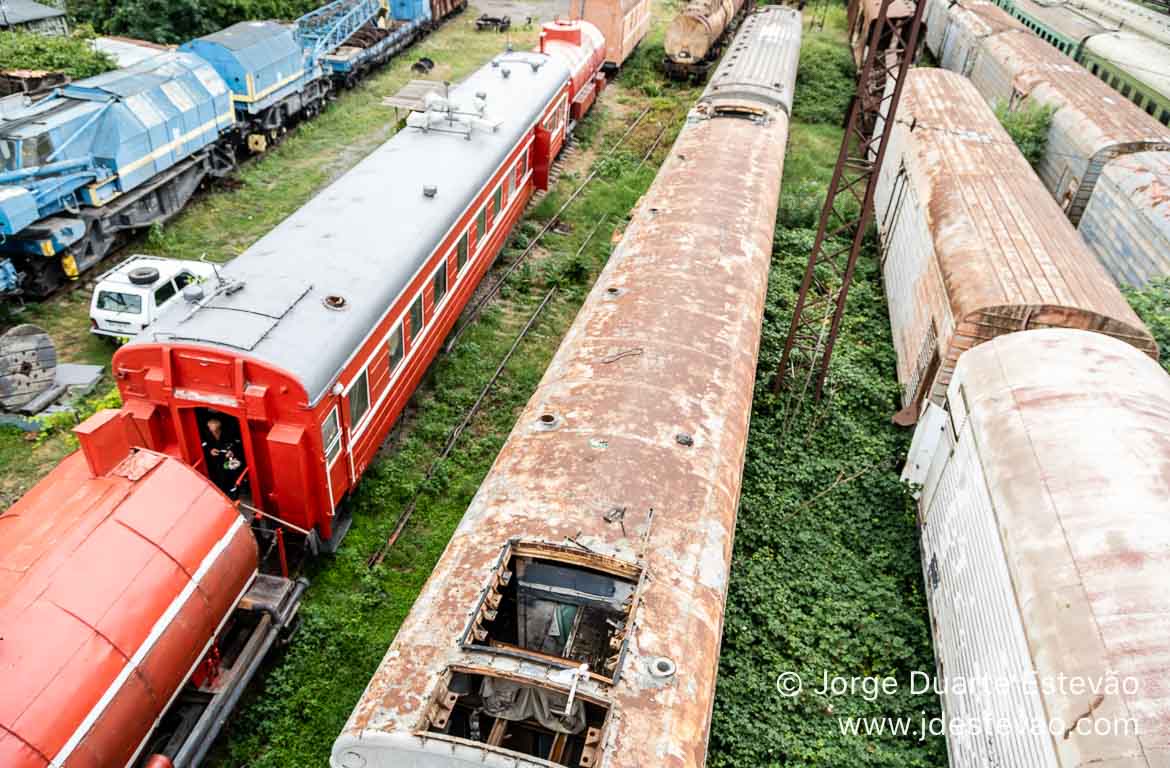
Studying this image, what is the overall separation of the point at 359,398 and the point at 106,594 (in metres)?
4.10

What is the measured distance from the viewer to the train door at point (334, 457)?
9.50 meters

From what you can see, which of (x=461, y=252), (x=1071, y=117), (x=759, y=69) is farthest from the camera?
(x=759, y=69)

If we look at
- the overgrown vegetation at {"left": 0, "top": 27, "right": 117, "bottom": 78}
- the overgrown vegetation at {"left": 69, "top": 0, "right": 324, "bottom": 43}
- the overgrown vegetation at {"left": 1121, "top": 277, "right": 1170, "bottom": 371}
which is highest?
the overgrown vegetation at {"left": 69, "top": 0, "right": 324, "bottom": 43}

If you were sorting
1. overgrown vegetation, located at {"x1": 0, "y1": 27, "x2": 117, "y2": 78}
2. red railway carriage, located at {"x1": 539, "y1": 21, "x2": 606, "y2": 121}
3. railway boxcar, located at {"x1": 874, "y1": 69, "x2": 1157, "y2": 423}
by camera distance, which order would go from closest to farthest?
railway boxcar, located at {"x1": 874, "y1": 69, "x2": 1157, "y2": 423} < overgrown vegetation, located at {"x1": 0, "y1": 27, "x2": 117, "y2": 78} < red railway carriage, located at {"x1": 539, "y1": 21, "x2": 606, "y2": 121}

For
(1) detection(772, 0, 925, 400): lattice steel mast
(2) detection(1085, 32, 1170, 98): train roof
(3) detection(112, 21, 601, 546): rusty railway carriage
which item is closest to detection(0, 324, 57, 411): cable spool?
(3) detection(112, 21, 601, 546): rusty railway carriage

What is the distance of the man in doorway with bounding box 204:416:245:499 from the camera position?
970 cm

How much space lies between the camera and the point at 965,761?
820 cm

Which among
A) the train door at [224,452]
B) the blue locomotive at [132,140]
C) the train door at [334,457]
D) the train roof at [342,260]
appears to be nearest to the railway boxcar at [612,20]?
the blue locomotive at [132,140]

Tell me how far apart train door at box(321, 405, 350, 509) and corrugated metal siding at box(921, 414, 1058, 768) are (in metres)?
7.62

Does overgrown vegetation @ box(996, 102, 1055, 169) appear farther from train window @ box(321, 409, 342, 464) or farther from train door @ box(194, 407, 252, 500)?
train door @ box(194, 407, 252, 500)

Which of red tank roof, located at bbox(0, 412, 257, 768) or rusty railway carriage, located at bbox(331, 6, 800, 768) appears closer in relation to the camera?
rusty railway carriage, located at bbox(331, 6, 800, 768)

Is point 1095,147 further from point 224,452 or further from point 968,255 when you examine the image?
point 224,452

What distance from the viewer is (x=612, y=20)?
98.4 ft

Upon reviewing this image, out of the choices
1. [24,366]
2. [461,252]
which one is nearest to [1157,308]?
[461,252]
